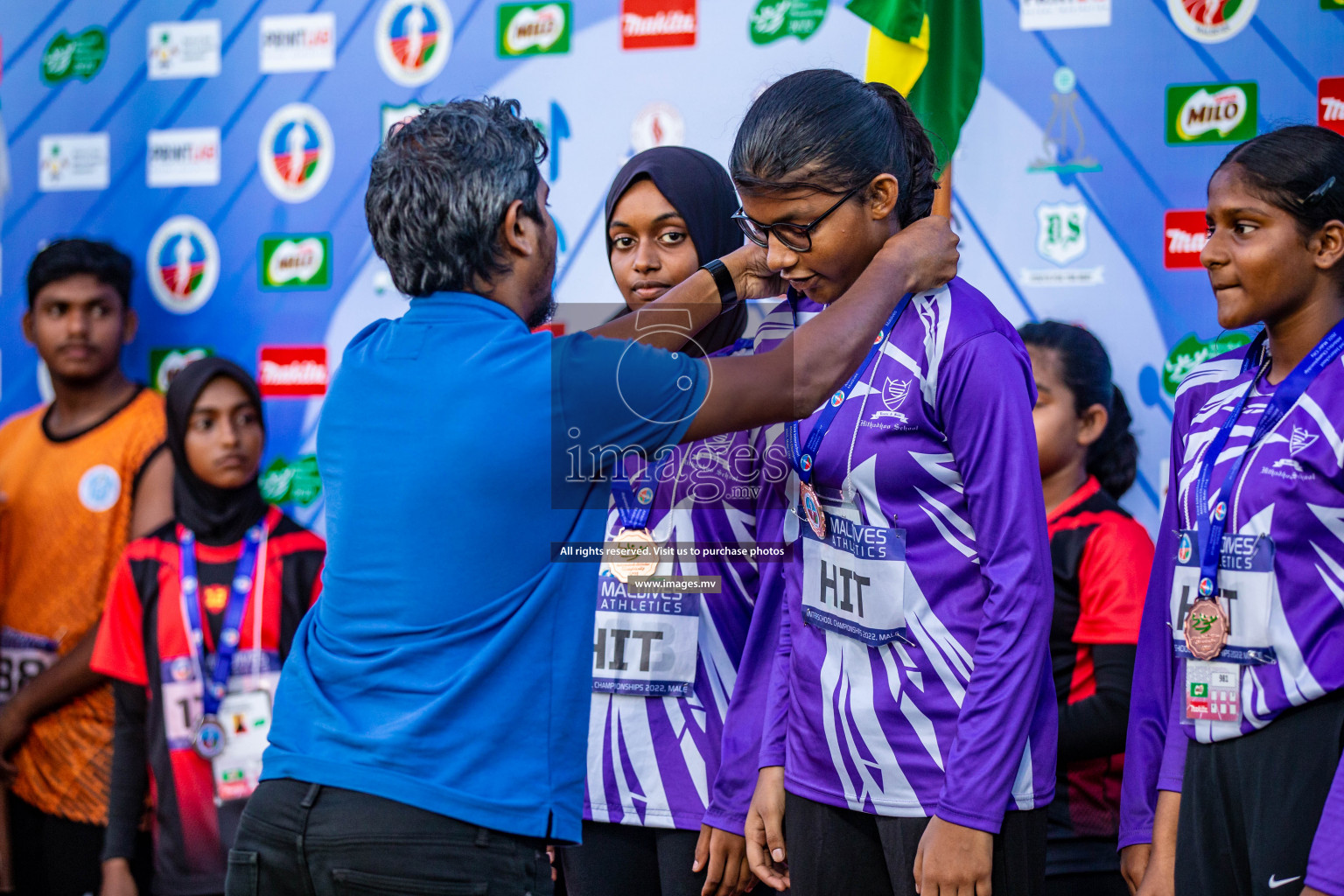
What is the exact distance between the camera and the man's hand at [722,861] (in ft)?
6.76

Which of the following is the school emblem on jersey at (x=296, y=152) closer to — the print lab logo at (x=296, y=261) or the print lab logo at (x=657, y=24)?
the print lab logo at (x=296, y=261)

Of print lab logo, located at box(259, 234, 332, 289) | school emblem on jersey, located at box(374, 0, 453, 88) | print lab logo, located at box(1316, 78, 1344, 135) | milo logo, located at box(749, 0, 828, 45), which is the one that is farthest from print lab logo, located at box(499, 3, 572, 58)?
print lab logo, located at box(1316, 78, 1344, 135)

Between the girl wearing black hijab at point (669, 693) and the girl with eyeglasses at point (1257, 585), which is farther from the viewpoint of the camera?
the girl wearing black hijab at point (669, 693)

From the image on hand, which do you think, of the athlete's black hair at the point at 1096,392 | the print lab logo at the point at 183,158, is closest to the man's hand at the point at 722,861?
the athlete's black hair at the point at 1096,392

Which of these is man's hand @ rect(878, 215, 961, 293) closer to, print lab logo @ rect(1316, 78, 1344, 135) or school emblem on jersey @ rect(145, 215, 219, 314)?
print lab logo @ rect(1316, 78, 1344, 135)

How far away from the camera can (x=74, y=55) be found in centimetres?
408

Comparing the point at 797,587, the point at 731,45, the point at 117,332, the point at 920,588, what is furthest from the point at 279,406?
the point at 920,588

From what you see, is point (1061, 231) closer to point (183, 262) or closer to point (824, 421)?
point (824, 421)

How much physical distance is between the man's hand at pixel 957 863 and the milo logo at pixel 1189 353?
1788 mm

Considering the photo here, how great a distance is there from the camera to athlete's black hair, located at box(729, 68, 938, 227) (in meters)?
1.83

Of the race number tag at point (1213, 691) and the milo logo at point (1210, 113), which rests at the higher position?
the milo logo at point (1210, 113)

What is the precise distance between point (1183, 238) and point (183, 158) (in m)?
3.10

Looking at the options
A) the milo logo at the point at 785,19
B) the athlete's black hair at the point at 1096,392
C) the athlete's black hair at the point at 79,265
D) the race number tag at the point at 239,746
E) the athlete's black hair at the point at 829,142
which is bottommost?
the race number tag at the point at 239,746

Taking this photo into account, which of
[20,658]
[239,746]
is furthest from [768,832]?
[20,658]
